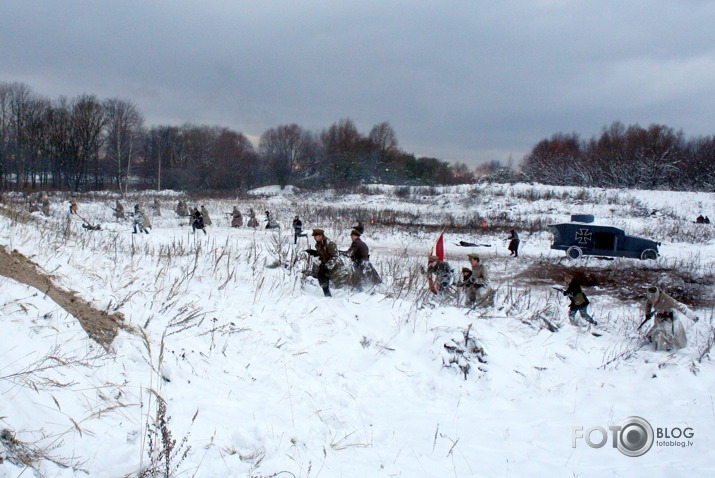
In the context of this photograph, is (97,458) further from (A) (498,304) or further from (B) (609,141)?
(B) (609,141)

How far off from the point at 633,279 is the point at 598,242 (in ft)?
11.9

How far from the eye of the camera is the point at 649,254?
14.6m

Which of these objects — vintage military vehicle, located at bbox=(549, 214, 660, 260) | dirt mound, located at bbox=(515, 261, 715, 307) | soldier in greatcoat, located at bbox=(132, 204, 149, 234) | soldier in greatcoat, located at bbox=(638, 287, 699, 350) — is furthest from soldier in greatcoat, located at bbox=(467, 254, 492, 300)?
soldier in greatcoat, located at bbox=(132, 204, 149, 234)

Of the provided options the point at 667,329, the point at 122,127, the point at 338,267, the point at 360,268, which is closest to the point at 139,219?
the point at 360,268

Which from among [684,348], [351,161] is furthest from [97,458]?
[351,161]

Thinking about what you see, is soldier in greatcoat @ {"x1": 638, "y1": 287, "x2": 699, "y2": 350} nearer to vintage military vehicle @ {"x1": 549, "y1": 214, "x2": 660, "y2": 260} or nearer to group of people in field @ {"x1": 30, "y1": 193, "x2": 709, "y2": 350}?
group of people in field @ {"x1": 30, "y1": 193, "x2": 709, "y2": 350}

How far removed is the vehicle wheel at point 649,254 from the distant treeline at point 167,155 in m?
39.2

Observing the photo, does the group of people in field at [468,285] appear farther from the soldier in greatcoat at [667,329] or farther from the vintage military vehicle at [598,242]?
the vintage military vehicle at [598,242]

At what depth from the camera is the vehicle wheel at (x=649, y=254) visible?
1459 cm

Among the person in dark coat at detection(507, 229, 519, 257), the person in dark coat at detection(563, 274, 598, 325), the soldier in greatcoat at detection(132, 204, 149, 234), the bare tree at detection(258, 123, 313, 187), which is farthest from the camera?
the bare tree at detection(258, 123, 313, 187)

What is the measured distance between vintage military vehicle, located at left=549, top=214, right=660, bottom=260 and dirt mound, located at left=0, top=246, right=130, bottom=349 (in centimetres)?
1571

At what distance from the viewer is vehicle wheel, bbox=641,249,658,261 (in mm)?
14594

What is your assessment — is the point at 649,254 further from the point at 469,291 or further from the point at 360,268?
the point at 360,268

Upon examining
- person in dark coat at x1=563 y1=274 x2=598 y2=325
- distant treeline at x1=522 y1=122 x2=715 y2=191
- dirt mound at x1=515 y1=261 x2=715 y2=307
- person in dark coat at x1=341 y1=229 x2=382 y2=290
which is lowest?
dirt mound at x1=515 y1=261 x2=715 y2=307
